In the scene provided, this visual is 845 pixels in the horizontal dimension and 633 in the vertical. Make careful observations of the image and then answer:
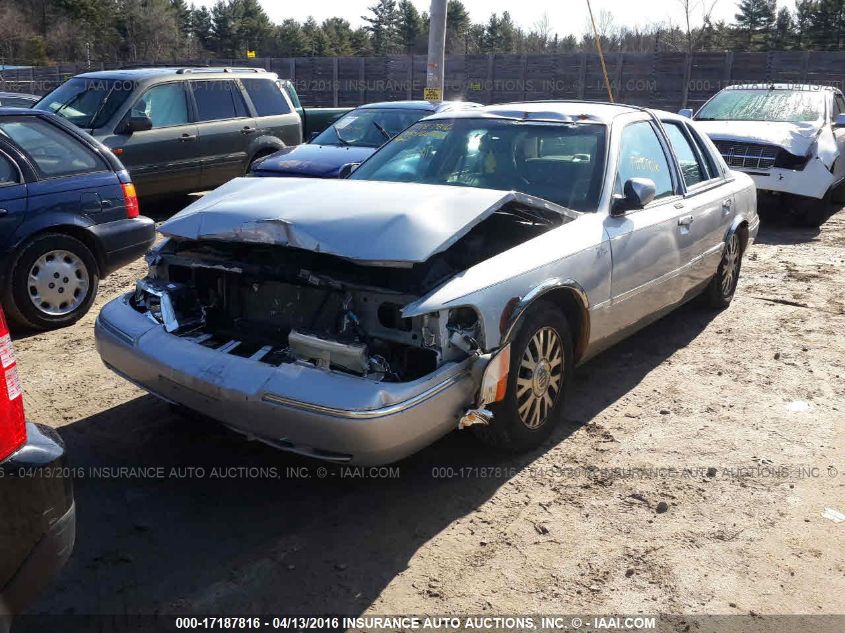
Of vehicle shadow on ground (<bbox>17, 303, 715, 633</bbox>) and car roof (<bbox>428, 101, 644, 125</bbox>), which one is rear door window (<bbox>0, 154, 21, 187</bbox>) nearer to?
vehicle shadow on ground (<bbox>17, 303, 715, 633</bbox>)

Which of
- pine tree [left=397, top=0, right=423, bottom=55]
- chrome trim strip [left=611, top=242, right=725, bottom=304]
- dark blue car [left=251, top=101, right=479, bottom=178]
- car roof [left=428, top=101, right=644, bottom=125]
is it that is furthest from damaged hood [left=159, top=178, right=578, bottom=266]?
pine tree [left=397, top=0, right=423, bottom=55]

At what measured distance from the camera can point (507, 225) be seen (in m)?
4.24

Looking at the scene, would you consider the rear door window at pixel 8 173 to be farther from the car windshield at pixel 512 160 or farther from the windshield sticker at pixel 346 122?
the windshield sticker at pixel 346 122

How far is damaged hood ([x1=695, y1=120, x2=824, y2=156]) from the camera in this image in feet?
32.4

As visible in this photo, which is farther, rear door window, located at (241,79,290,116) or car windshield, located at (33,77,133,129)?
rear door window, located at (241,79,290,116)

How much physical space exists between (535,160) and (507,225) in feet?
2.29

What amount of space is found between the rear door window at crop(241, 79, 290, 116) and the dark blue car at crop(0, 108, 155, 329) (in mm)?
5220

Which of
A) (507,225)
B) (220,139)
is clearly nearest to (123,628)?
(507,225)

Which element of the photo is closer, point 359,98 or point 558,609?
point 558,609

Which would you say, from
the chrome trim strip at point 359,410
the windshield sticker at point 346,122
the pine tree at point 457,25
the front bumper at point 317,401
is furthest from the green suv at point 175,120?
the pine tree at point 457,25

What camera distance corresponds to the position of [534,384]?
12.8 feet

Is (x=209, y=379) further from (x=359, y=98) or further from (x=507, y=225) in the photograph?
(x=359, y=98)

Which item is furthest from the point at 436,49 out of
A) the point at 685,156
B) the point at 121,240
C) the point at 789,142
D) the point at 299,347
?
the point at 299,347

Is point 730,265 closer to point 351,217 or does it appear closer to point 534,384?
point 534,384
